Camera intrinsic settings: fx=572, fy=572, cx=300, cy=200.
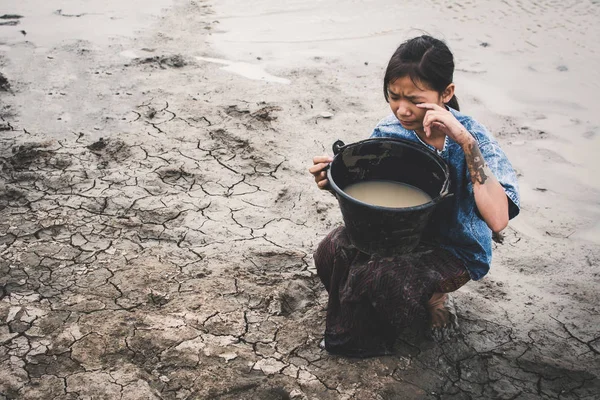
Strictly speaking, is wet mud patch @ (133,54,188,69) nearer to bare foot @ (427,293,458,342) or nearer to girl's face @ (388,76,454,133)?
girl's face @ (388,76,454,133)

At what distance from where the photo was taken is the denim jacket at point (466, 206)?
2119 mm

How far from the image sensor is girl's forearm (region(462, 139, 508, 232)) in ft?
6.56

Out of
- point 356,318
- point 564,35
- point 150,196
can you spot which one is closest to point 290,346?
point 356,318

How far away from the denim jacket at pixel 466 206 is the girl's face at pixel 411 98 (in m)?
0.10

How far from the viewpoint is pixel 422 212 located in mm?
1932

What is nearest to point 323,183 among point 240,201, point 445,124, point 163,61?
point 445,124

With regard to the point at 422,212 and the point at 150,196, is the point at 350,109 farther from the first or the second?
the point at 422,212

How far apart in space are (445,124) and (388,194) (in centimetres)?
40

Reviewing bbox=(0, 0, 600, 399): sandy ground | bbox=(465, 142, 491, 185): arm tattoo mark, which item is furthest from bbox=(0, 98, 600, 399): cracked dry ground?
bbox=(465, 142, 491, 185): arm tattoo mark

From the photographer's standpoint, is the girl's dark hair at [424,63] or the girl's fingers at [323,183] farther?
the girl's fingers at [323,183]

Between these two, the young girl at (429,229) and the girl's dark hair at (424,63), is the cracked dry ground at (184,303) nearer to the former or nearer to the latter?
the young girl at (429,229)

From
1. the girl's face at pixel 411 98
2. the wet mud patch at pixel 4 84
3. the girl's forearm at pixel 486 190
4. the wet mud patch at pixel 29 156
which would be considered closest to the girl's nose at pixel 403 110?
the girl's face at pixel 411 98

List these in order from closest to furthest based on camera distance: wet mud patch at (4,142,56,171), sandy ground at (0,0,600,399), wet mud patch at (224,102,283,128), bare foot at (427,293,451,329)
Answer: sandy ground at (0,0,600,399), bare foot at (427,293,451,329), wet mud patch at (4,142,56,171), wet mud patch at (224,102,283,128)

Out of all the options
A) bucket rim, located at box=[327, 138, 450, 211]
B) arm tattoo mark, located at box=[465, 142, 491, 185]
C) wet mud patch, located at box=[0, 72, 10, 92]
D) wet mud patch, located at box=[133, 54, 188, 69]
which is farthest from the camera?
wet mud patch, located at box=[133, 54, 188, 69]
